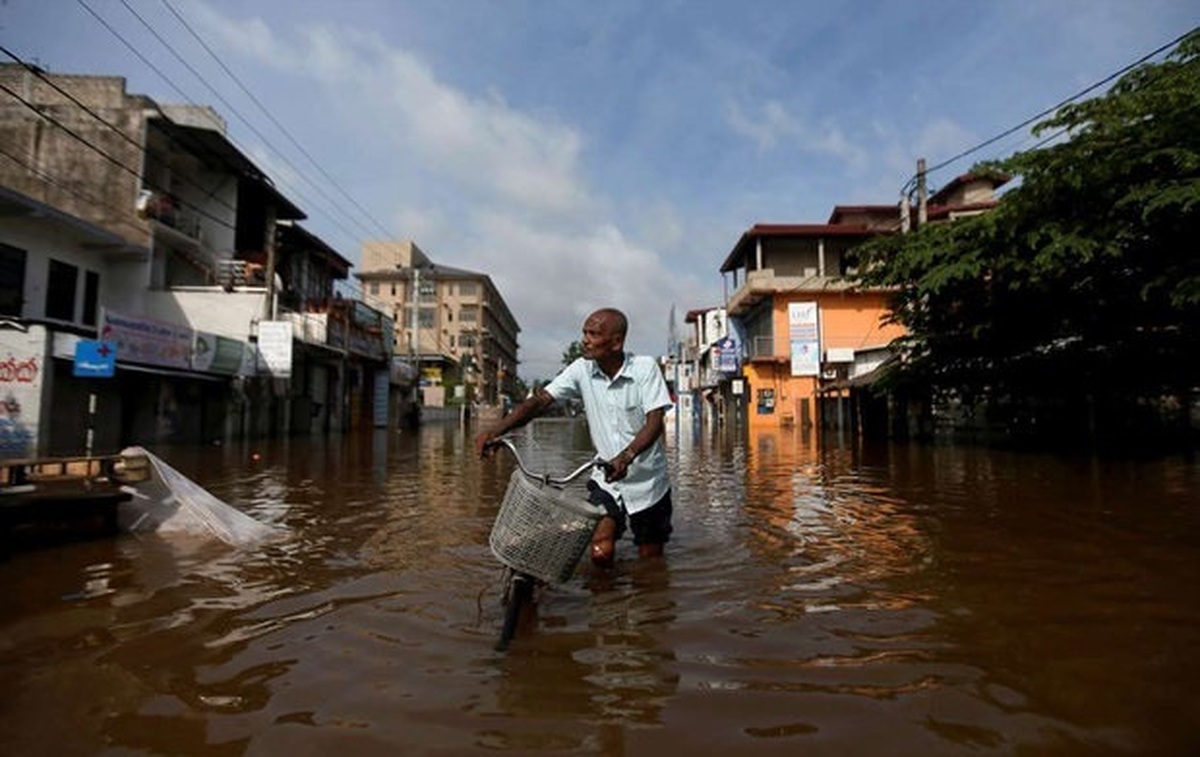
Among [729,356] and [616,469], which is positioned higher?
[729,356]

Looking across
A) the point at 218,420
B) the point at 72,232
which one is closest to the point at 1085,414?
the point at 218,420

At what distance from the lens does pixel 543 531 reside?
2988mm

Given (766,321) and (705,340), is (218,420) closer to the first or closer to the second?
(766,321)

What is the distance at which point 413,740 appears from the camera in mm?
2184

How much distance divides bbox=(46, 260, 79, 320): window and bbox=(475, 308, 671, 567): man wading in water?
2105 centimetres

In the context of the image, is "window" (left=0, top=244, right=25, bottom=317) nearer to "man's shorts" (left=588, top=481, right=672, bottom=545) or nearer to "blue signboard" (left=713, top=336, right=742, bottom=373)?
"man's shorts" (left=588, top=481, right=672, bottom=545)

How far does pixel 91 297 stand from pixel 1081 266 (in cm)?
2603

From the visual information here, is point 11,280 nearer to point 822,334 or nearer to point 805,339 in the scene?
point 805,339

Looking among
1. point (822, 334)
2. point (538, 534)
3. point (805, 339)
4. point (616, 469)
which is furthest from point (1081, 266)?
point (822, 334)

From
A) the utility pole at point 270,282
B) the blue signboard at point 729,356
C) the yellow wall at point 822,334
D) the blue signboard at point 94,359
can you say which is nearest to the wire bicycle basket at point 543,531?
the blue signboard at point 94,359

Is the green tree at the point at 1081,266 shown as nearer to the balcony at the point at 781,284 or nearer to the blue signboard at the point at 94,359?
the blue signboard at the point at 94,359

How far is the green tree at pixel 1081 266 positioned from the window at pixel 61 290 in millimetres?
21848

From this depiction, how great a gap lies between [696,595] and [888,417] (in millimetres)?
22037

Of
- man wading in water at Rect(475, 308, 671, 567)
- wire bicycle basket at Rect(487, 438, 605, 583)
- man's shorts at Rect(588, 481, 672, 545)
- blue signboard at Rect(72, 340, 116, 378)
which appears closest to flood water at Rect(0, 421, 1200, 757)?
man's shorts at Rect(588, 481, 672, 545)
